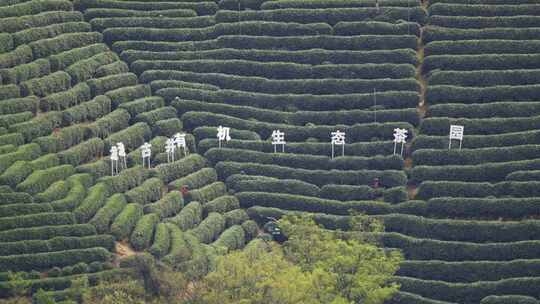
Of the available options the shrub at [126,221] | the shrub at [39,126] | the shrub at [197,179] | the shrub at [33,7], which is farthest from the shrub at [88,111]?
the shrub at [33,7]

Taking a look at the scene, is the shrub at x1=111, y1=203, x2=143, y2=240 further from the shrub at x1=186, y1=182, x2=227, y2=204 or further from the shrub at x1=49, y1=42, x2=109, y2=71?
the shrub at x1=49, y1=42, x2=109, y2=71

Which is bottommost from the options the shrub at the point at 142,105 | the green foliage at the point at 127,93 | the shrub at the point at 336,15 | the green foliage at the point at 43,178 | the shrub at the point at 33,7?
the green foliage at the point at 43,178

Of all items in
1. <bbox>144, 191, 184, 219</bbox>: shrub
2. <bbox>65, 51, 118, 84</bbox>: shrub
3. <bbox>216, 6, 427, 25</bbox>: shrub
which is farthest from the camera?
<bbox>216, 6, 427, 25</bbox>: shrub

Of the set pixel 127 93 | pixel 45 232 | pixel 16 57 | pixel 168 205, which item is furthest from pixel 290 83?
pixel 45 232

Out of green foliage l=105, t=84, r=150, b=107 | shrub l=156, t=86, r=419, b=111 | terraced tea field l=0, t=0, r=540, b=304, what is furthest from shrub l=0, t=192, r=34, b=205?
shrub l=156, t=86, r=419, b=111

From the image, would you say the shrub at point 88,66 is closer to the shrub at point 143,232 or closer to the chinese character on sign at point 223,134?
the chinese character on sign at point 223,134

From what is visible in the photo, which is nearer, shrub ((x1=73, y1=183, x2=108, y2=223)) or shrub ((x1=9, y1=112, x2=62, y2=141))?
shrub ((x1=73, y1=183, x2=108, y2=223))

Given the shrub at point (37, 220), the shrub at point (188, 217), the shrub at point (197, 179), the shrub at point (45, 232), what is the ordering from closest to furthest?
1. the shrub at point (45, 232)
2. the shrub at point (37, 220)
3. the shrub at point (188, 217)
4. the shrub at point (197, 179)

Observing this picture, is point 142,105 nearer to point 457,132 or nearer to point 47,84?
point 47,84
